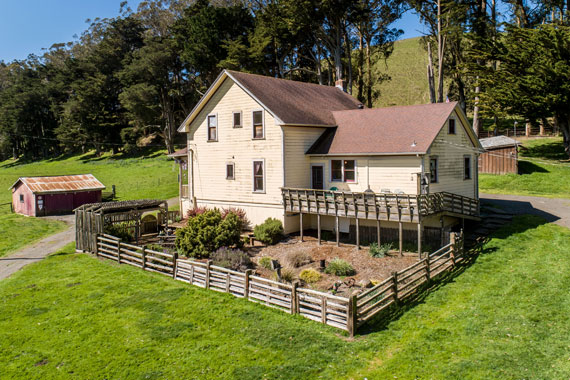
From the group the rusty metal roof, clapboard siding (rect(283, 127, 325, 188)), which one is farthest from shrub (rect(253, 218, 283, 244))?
the rusty metal roof

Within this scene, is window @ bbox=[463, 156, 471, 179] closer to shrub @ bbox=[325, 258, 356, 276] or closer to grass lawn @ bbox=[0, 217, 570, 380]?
grass lawn @ bbox=[0, 217, 570, 380]

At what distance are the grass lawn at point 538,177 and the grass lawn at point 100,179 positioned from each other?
86.8 ft

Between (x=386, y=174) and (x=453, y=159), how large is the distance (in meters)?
4.47

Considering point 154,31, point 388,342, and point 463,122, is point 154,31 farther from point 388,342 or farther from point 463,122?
point 388,342

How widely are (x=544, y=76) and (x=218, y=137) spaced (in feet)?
85.6

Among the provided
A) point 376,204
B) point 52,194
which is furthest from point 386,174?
point 52,194

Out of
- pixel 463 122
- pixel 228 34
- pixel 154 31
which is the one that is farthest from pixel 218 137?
pixel 154 31

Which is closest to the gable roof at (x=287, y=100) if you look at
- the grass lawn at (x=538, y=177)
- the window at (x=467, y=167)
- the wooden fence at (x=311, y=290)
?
the window at (x=467, y=167)

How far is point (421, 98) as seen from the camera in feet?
264

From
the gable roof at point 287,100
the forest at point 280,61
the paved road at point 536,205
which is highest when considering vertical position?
the forest at point 280,61

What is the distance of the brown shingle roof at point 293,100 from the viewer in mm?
25625

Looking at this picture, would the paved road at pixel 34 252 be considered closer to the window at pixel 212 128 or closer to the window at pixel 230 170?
the window at pixel 230 170

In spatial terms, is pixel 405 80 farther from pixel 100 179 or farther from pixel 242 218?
pixel 242 218

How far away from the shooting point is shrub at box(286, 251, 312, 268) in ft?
66.9
